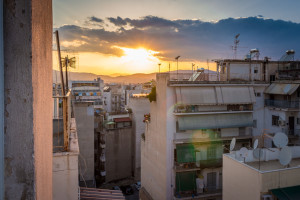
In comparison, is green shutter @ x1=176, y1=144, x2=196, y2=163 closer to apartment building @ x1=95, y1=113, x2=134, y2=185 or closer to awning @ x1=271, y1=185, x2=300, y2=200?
awning @ x1=271, y1=185, x2=300, y2=200

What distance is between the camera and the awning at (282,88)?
18.4 metres

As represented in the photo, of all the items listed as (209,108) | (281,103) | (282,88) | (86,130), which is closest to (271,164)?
(209,108)

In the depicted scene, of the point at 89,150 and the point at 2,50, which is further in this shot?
the point at 89,150

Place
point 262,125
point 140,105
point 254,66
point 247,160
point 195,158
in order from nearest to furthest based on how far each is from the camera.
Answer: point 247,160 → point 195,158 → point 262,125 → point 254,66 → point 140,105

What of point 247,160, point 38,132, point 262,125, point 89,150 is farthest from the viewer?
point 89,150

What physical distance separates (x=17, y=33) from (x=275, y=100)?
2196cm

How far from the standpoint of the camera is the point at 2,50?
108 centimetres

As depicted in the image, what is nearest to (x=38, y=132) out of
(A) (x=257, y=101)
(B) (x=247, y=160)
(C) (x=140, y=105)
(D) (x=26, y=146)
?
(D) (x=26, y=146)

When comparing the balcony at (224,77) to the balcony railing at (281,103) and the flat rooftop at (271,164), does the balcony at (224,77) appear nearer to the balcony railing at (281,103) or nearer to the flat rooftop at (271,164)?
the balcony railing at (281,103)

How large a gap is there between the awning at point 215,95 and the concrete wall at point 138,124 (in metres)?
13.2

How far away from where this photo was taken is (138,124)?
97.5 feet

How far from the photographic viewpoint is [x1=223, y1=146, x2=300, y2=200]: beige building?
9953 mm

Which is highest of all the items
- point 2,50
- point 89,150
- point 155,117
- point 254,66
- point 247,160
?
point 254,66

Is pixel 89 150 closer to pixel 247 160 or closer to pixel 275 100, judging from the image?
pixel 247 160
